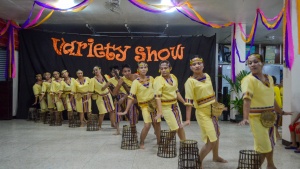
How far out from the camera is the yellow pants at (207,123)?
3412mm

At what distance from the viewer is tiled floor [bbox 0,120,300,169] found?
3901 millimetres

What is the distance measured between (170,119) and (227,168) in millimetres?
1052

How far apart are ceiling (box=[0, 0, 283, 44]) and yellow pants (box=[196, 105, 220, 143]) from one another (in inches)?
153

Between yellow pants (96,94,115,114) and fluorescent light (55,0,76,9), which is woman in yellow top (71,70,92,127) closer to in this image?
yellow pants (96,94,115,114)

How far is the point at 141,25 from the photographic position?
30.6 feet

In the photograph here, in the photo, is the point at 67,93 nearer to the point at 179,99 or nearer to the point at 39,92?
the point at 39,92

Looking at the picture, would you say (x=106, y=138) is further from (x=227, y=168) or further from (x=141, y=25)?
(x=141, y=25)

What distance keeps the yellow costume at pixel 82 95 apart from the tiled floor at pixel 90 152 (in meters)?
0.99

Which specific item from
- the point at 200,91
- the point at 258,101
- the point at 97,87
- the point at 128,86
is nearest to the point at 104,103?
the point at 97,87

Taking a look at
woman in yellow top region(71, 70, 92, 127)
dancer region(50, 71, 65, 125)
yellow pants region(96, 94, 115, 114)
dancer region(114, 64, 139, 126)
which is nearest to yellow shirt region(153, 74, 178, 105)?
dancer region(114, 64, 139, 126)

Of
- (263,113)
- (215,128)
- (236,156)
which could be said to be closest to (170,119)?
(215,128)

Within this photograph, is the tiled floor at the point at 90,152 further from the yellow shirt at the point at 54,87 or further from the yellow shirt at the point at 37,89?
the yellow shirt at the point at 37,89

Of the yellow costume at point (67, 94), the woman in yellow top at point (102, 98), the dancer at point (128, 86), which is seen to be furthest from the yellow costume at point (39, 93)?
the dancer at point (128, 86)

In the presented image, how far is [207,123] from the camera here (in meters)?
3.47
